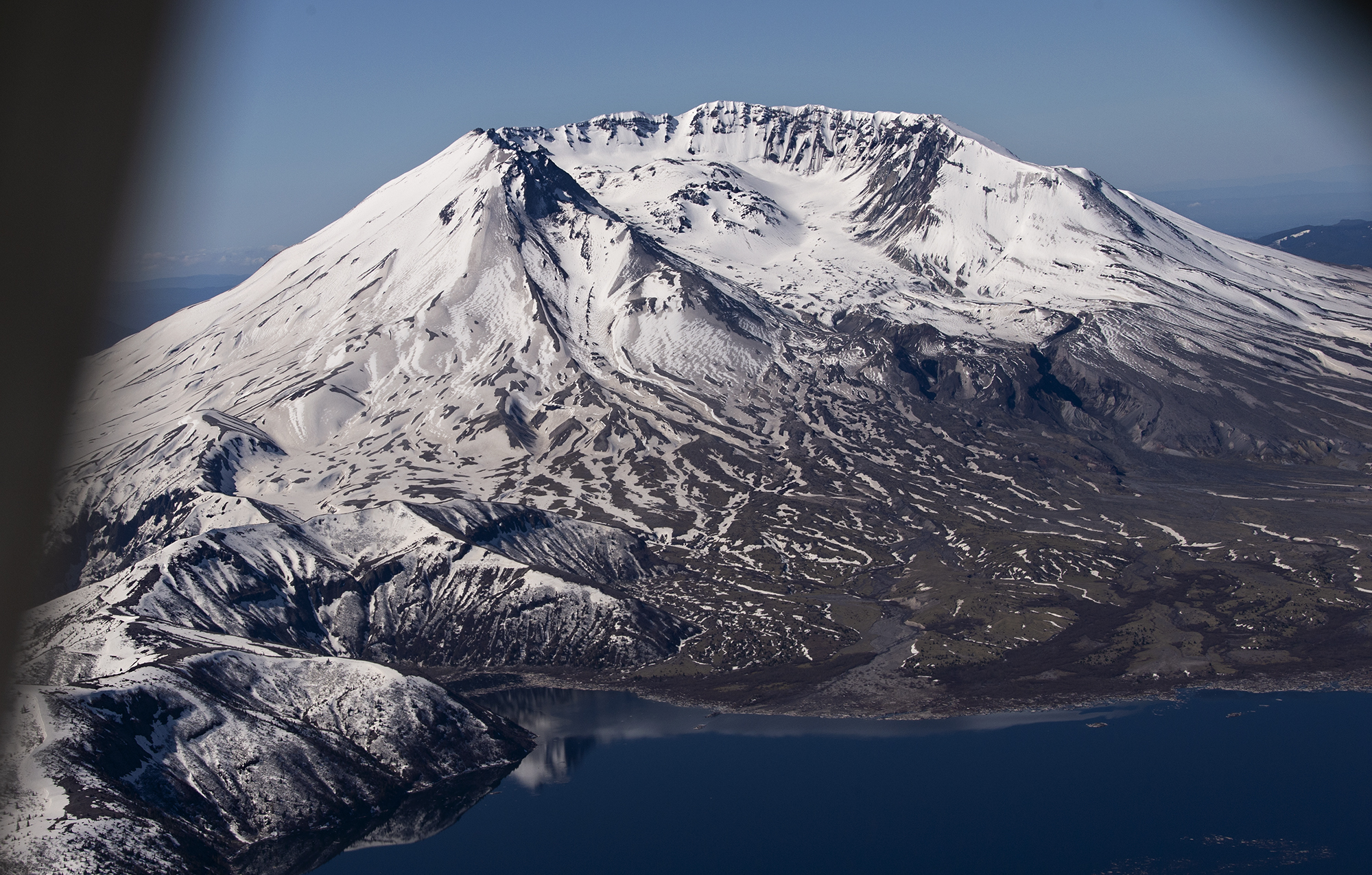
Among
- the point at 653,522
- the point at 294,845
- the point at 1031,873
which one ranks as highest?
the point at 653,522

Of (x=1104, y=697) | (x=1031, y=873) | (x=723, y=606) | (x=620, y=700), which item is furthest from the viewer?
(x=723, y=606)

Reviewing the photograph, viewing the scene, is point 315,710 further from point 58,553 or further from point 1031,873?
point 58,553

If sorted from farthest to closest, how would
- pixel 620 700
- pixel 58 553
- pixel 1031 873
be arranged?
pixel 58 553, pixel 620 700, pixel 1031 873

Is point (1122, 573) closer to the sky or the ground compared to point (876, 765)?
closer to the sky

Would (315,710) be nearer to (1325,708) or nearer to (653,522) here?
(653,522)

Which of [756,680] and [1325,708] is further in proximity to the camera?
[756,680]

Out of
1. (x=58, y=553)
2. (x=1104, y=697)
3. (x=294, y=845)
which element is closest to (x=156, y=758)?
(x=294, y=845)

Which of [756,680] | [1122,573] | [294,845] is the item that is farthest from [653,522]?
[294,845]
